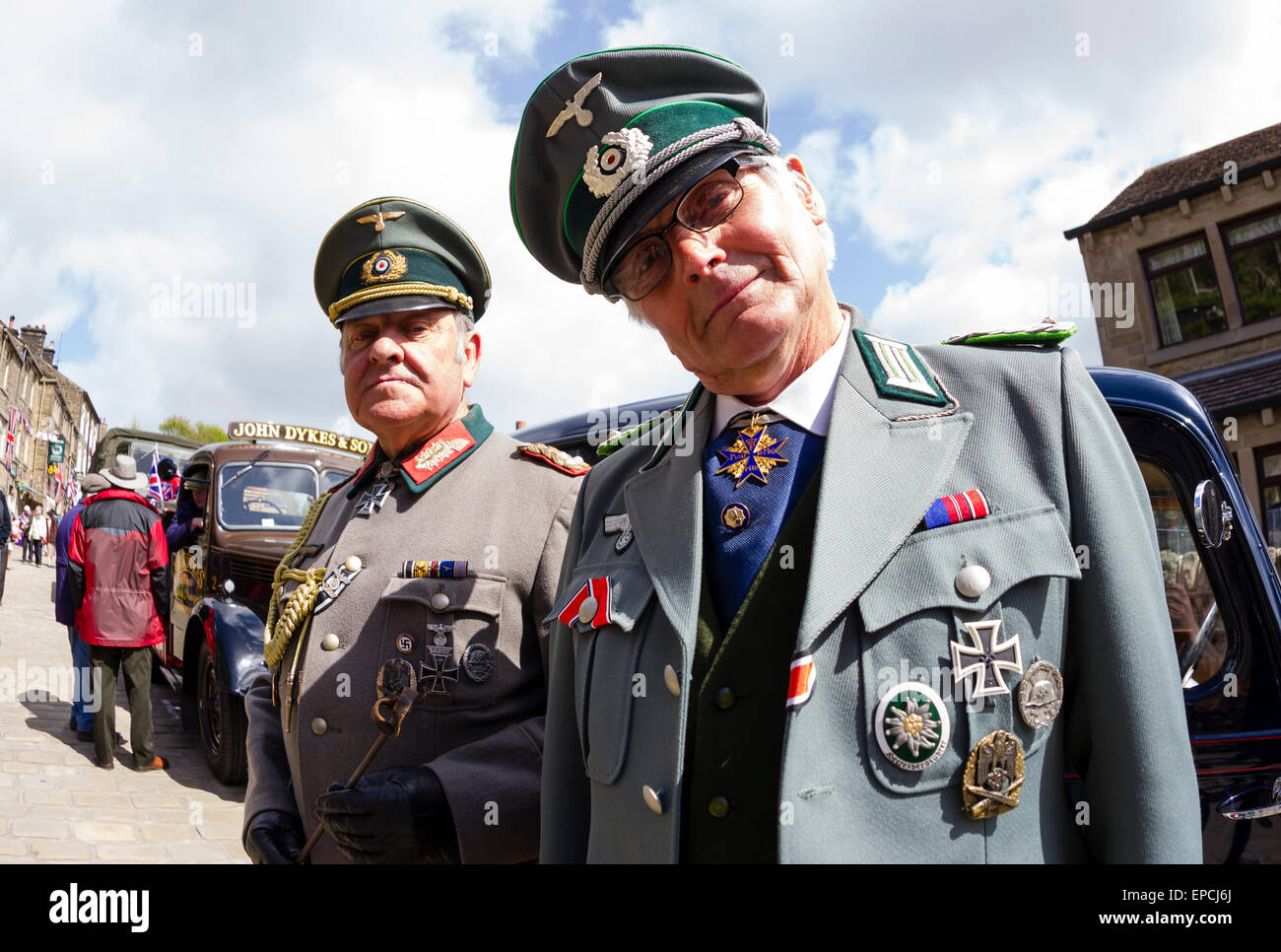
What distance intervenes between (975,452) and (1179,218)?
62.1 ft

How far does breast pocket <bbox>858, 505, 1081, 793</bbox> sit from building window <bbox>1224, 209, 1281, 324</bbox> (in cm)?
1853

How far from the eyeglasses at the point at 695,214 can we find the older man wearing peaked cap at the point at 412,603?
90 cm

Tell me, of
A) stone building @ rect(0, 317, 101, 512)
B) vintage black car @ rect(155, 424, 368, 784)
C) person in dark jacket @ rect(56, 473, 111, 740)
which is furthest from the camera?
stone building @ rect(0, 317, 101, 512)

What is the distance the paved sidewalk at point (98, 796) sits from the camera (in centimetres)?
513

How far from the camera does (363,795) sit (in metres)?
1.91

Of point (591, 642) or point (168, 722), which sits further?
point (168, 722)

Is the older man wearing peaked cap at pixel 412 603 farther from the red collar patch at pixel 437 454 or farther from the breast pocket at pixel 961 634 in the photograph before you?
the breast pocket at pixel 961 634

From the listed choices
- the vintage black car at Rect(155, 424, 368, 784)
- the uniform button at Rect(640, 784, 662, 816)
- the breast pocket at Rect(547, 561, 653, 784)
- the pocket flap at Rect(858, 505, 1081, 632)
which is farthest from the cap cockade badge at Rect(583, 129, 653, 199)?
the vintage black car at Rect(155, 424, 368, 784)

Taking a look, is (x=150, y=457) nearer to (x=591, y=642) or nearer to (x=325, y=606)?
(x=325, y=606)

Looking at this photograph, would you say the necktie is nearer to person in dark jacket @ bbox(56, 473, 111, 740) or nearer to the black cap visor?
the black cap visor

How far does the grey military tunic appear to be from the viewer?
2.07 metres

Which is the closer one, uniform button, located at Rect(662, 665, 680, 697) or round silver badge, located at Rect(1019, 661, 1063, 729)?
round silver badge, located at Rect(1019, 661, 1063, 729)

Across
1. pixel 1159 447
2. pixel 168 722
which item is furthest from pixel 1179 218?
pixel 168 722

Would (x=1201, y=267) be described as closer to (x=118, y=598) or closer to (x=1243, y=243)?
(x=1243, y=243)
